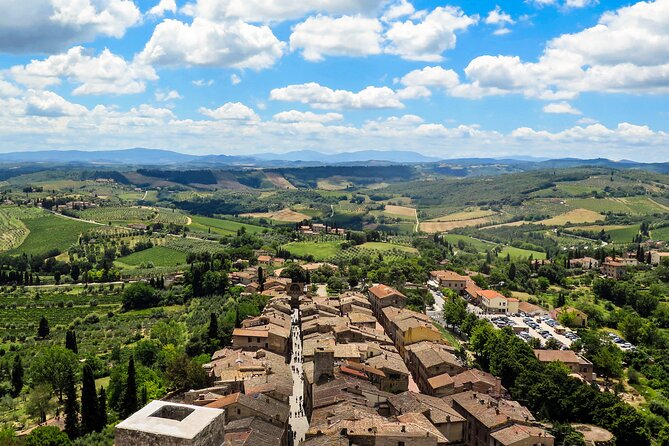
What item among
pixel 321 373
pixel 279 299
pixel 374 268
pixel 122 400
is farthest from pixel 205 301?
pixel 321 373

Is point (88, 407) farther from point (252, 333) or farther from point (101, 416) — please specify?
point (252, 333)

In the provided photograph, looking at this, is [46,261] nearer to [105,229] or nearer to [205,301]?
[105,229]

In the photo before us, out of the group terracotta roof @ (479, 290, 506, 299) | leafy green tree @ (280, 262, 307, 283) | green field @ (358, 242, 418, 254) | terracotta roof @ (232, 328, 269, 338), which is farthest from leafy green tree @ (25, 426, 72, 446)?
green field @ (358, 242, 418, 254)

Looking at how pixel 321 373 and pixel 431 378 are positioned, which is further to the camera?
pixel 431 378

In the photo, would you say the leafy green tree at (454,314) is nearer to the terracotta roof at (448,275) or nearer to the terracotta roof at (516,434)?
the terracotta roof at (448,275)

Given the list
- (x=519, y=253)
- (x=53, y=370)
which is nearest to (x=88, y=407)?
(x=53, y=370)

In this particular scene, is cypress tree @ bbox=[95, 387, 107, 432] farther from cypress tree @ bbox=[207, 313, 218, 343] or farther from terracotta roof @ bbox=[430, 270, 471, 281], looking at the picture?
terracotta roof @ bbox=[430, 270, 471, 281]
